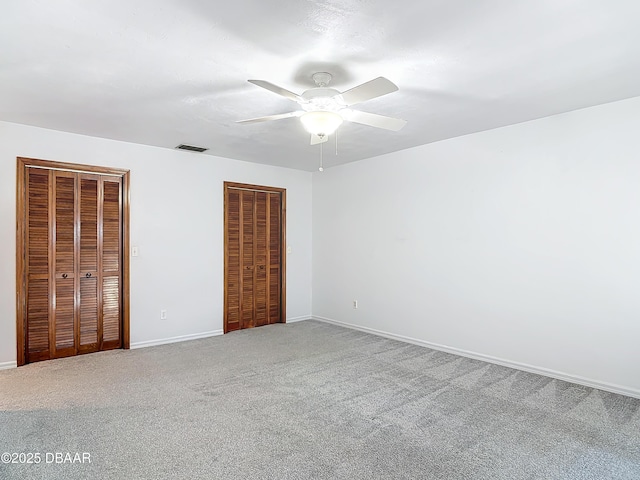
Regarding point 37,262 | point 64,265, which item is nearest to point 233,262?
point 64,265

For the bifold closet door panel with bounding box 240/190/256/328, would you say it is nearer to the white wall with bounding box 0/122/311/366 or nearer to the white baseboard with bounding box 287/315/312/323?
the white wall with bounding box 0/122/311/366

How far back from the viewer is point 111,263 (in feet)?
14.4

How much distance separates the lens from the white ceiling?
1916mm

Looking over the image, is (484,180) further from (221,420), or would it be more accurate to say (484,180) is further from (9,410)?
(9,410)

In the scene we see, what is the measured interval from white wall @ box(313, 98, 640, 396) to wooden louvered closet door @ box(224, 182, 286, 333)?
4.09 ft

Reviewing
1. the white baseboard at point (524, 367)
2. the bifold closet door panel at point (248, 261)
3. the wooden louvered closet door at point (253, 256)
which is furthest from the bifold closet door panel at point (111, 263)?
the white baseboard at point (524, 367)

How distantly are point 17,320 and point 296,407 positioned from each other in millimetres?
3034

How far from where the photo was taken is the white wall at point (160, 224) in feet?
12.3

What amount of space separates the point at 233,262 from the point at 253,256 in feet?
1.13

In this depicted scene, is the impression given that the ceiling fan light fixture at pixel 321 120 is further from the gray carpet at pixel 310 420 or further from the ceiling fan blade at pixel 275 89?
the gray carpet at pixel 310 420

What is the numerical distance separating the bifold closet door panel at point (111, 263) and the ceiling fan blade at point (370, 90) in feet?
10.6

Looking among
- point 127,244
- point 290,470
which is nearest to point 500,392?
point 290,470

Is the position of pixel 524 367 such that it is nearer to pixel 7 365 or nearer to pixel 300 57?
pixel 300 57

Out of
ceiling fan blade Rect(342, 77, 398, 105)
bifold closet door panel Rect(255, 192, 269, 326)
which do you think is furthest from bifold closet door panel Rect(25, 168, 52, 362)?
ceiling fan blade Rect(342, 77, 398, 105)
